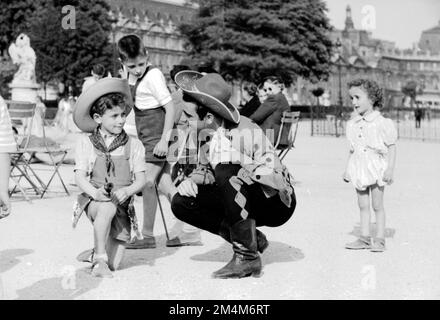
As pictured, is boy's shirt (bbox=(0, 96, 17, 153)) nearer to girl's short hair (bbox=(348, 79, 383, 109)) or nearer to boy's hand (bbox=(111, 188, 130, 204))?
boy's hand (bbox=(111, 188, 130, 204))

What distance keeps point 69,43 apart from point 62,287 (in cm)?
5305

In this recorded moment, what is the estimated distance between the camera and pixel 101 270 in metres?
5.62

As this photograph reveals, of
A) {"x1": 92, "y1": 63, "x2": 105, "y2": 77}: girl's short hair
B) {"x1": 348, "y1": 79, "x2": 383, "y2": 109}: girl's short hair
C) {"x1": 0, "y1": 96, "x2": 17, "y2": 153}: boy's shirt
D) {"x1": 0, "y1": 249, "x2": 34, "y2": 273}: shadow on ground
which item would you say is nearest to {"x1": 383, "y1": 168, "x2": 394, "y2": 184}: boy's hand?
{"x1": 348, "y1": 79, "x2": 383, "y2": 109}: girl's short hair

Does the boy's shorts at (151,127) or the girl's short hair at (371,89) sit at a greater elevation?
the girl's short hair at (371,89)

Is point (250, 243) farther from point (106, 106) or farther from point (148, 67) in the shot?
point (148, 67)

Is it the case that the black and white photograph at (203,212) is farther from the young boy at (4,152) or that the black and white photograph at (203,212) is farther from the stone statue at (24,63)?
the stone statue at (24,63)

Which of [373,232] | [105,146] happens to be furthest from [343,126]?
[105,146]

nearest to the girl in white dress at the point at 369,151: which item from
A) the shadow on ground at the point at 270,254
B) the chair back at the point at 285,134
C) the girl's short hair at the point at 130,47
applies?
the shadow on ground at the point at 270,254

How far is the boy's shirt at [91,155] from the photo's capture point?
579cm

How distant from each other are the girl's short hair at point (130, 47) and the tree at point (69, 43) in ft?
164

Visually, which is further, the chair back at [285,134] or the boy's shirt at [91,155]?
the chair back at [285,134]

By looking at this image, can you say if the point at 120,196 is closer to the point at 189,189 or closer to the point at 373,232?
the point at 189,189

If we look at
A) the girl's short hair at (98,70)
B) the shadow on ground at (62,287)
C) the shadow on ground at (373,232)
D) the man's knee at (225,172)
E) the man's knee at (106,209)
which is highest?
the girl's short hair at (98,70)
